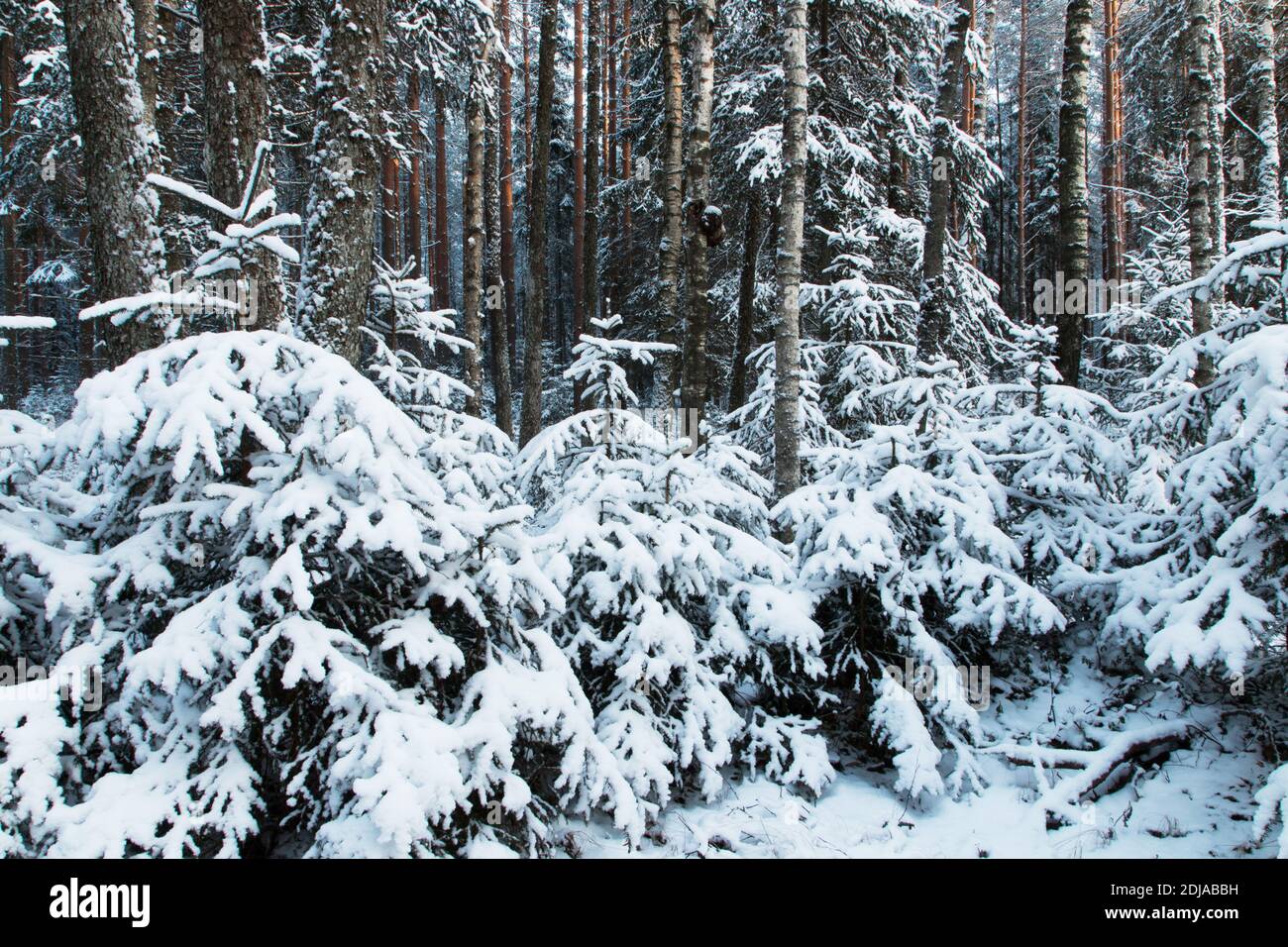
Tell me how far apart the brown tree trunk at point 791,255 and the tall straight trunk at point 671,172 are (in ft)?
7.80

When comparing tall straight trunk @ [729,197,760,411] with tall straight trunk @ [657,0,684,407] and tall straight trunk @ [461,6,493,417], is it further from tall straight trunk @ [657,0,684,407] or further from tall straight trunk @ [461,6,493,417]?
tall straight trunk @ [461,6,493,417]

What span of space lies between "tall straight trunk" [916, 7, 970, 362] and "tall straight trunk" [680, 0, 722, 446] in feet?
9.89

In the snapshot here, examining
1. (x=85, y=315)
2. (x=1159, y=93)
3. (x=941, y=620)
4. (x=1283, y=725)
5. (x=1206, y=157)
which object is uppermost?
(x=1159, y=93)

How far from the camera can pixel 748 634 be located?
17.1 feet

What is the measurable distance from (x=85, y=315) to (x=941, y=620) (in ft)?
19.9

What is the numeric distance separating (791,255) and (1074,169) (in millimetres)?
4444

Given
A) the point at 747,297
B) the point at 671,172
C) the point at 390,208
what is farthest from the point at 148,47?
the point at 390,208

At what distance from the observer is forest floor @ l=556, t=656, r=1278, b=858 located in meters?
3.98

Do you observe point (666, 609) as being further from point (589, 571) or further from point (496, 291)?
point (496, 291)

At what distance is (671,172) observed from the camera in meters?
9.52

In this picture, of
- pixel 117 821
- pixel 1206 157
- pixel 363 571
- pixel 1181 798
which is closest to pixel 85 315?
pixel 363 571

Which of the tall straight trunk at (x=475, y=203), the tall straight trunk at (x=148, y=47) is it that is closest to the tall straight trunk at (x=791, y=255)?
the tall straight trunk at (x=148, y=47)
